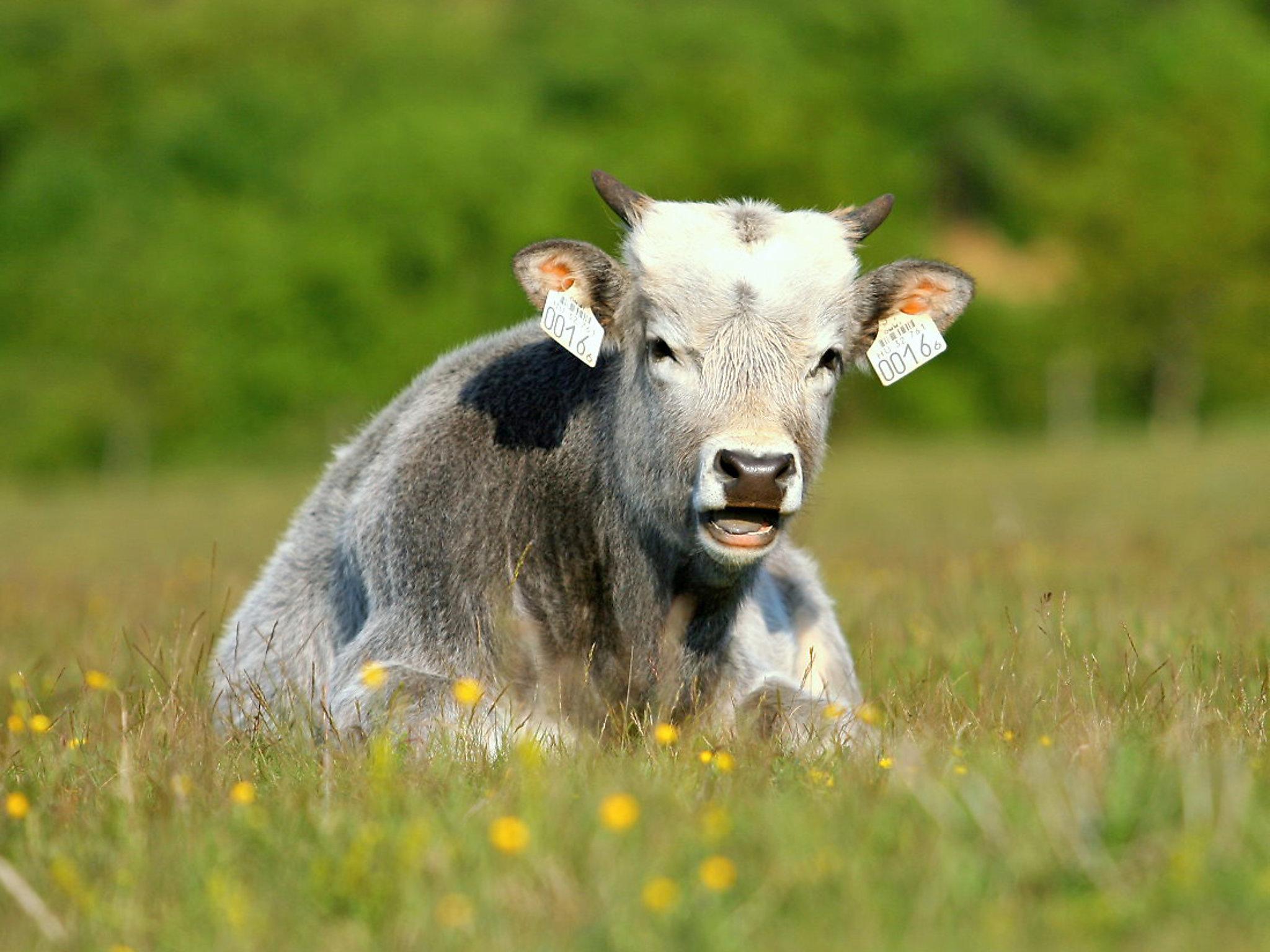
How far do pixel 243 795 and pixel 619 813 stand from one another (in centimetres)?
105

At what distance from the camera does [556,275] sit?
602 cm

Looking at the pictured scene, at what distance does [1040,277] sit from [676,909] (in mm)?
62809

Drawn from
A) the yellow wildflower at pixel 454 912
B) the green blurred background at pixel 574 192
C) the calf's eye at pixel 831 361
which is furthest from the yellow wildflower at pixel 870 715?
the green blurred background at pixel 574 192

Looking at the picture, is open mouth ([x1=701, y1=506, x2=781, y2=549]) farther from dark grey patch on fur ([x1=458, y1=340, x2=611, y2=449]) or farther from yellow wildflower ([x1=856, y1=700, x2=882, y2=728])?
dark grey patch on fur ([x1=458, y1=340, x2=611, y2=449])

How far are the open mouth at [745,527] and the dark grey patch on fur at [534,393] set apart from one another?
1055 mm

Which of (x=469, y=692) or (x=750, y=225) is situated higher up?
(x=750, y=225)

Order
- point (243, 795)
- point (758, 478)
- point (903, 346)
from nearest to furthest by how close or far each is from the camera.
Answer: point (243, 795)
point (758, 478)
point (903, 346)

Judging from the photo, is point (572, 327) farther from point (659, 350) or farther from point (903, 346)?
point (903, 346)

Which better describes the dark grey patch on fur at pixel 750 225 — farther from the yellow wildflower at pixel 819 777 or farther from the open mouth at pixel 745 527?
the yellow wildflower at pixel 819 777

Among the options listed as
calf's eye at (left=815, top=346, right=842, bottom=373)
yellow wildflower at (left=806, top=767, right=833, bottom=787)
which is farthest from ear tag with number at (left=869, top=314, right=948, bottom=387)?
yellow wildflower at (left=806, top=767, right=833, bottom=787)

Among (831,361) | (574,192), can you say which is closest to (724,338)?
(831,361)

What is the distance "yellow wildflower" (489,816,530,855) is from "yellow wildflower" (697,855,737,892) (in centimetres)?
35

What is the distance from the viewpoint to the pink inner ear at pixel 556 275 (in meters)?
5.97

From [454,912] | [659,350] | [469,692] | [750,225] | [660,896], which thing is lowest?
[469,692]
